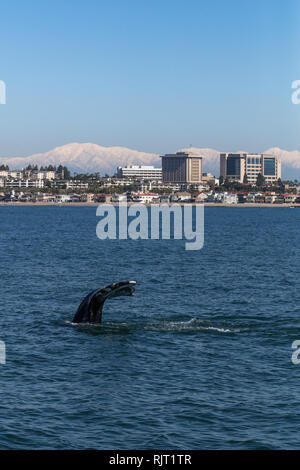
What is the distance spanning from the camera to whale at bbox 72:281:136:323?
137ft

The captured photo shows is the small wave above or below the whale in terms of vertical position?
below

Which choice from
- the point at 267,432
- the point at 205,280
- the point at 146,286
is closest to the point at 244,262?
the point at 205,280

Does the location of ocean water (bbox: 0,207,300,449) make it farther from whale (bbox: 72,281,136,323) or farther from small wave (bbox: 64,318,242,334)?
whale (bbox: 72,281,136,323)

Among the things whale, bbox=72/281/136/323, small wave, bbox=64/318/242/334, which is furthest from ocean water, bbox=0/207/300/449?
whale, bbox=72/281/136/323

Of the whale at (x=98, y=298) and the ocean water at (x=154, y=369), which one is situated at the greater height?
the whale at (x=98, y=298)

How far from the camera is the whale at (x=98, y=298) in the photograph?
137ft

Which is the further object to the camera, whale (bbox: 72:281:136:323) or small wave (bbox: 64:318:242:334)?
small wave (bbox: 64:318:242:334)

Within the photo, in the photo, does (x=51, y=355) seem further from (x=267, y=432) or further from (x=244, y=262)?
(x=244, y=262)

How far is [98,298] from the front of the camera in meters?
43.6

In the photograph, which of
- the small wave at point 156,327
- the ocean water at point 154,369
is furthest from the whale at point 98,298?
the ocean water at point 154,369

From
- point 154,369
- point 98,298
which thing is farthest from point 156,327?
point 154,369

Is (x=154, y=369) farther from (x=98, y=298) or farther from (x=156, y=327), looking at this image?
(x=156, y=327)

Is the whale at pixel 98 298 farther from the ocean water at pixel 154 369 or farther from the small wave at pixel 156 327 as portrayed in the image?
the ocean water at pixel 154 369

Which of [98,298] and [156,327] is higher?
[98,298]
